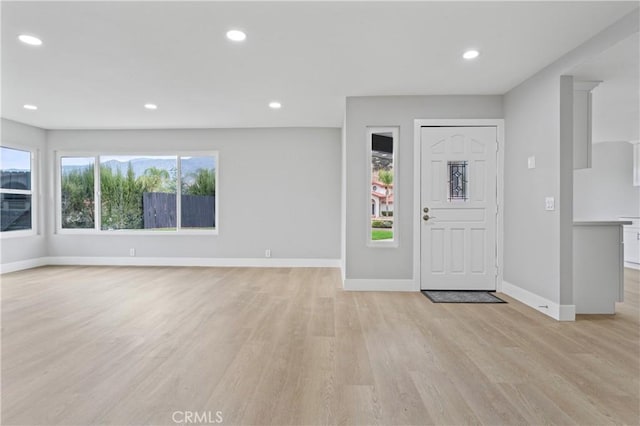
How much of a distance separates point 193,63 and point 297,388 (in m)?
3.19

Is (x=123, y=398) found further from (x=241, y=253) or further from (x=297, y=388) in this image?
(x=241, y=253)

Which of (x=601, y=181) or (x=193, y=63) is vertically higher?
(x=193, y=63)

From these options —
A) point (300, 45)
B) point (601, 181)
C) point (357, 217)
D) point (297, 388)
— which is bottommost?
point (297, 388)

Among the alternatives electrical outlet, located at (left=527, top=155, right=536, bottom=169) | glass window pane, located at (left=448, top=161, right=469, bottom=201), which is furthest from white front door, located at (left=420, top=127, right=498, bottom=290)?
electrical outlet, located at (left=527, top=155, right=536, bottom=169)

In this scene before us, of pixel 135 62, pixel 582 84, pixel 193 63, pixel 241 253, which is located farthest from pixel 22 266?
pixel 582 84

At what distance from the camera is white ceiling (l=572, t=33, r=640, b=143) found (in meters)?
3.01

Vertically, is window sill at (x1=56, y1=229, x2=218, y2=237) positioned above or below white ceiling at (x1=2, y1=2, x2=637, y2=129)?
below

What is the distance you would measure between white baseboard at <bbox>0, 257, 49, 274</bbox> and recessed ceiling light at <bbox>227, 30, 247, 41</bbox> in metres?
5.78

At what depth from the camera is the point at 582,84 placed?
3.64 metres

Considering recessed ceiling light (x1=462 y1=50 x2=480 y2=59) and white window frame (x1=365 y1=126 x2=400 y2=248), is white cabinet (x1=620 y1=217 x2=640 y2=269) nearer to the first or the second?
white window frame (x1=365 y1=126 x2=400 y2=248)

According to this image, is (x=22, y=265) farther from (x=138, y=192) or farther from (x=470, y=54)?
(x=470, y=54)

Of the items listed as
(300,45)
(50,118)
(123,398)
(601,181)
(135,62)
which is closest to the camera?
(123,398)

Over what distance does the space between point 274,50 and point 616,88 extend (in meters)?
3.81

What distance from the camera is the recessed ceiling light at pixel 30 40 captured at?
2977mm
